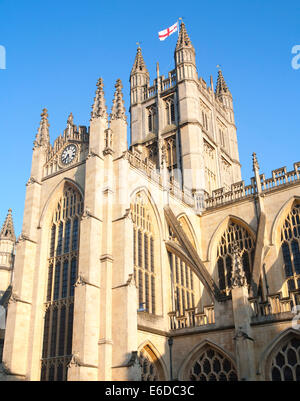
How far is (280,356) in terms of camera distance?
64.5ft

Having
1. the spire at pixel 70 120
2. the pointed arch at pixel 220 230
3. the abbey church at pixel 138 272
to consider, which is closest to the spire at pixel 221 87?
the abbey church at pixel 138 272

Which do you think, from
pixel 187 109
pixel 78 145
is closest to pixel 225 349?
pixel 78 145

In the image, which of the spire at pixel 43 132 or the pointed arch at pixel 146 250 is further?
the spire at pixel 43 132

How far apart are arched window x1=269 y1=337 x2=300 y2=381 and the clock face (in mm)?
15668

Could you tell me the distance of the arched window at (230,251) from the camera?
28125 mm

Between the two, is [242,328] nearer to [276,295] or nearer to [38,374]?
[276,295]

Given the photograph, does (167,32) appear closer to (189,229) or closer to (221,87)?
(221,87)

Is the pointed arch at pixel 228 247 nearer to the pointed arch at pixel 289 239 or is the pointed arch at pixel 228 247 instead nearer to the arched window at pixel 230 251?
the arched window at pixel 230 251

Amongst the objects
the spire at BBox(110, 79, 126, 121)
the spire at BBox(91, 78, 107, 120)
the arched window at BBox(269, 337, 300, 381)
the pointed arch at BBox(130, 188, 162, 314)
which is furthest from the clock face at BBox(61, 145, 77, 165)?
the arched window at BBox(269, 337, 300, 381)

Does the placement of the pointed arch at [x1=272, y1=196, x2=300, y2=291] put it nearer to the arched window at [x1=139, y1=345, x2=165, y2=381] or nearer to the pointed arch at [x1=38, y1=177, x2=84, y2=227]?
the arched window at [x1=139, y1=345, x2=165, y2=381]

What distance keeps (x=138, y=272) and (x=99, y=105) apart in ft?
32.8

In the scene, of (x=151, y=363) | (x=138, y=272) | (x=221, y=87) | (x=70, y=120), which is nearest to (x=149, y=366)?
(x=151, y=363)

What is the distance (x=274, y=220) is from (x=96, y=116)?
41.0 ft

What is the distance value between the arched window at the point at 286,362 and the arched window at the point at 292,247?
6.42m
